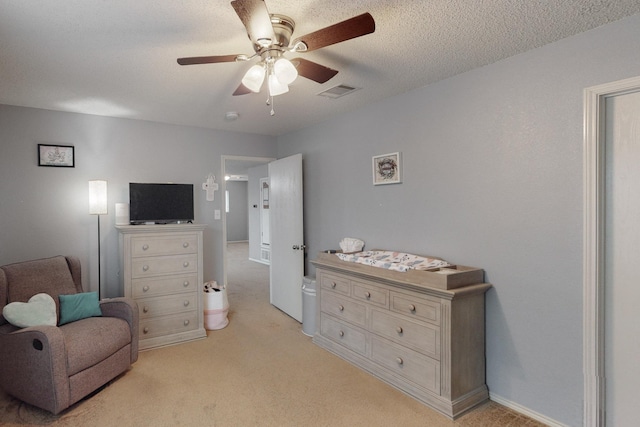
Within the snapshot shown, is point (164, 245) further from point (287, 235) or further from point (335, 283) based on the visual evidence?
point (335, 283)

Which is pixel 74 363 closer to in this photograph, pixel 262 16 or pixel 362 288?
pixel 362 288

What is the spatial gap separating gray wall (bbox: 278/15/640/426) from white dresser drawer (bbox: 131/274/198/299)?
211cm

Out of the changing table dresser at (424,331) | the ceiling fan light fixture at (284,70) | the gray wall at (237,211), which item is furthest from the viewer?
the gray wall at (237,211)

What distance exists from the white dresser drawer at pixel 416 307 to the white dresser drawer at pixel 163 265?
2139mm

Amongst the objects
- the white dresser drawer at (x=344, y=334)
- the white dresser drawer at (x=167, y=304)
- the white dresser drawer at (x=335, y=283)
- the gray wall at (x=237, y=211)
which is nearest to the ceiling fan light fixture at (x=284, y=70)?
the white dresser drawer at (x=335, y=283)

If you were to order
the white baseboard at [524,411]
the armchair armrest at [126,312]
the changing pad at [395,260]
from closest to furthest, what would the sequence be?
the white baseboard at [524,411] < the changing pad at [395,260] < the armchair armrest at [126,312]

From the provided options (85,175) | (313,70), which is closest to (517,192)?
(313,70)

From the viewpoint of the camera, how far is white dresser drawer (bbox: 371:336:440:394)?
7.73 ft

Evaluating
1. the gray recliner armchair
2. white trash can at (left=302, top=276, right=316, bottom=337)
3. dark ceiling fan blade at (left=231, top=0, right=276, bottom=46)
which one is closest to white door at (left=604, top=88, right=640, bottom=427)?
dark ceiling fan blade at (left=231, top=0, right=276, bottom=46)

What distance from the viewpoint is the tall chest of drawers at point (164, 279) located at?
3355 millimetres

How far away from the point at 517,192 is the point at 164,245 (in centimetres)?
312

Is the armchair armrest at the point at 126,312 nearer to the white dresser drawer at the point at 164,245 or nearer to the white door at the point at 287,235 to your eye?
the white dresser drawer at the point at 164,245

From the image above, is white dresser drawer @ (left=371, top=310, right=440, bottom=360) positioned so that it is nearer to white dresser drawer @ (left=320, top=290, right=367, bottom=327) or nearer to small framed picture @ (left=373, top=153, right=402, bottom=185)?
white dresser drawer @ (left=320, top=290, right=367, bottom=327)

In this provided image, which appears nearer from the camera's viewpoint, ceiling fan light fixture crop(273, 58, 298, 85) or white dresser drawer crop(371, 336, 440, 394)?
ceiling fan light fixture crop(273, 58, 298, 85)
